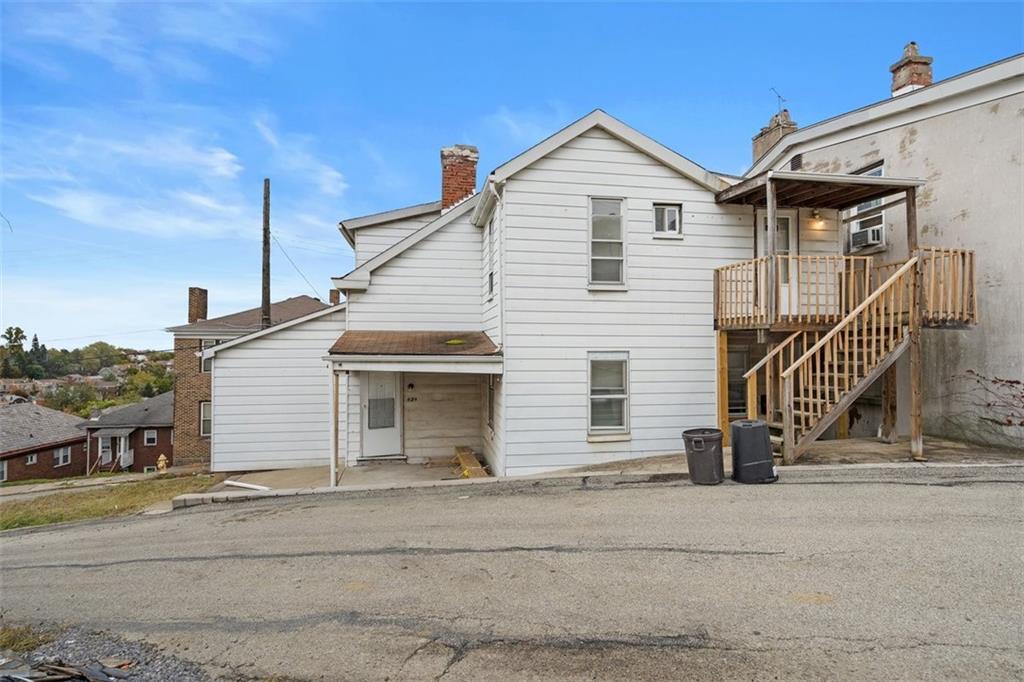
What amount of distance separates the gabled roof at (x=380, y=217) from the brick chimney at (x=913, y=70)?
1168 centimetres

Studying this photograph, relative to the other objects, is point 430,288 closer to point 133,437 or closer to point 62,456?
point 133,437

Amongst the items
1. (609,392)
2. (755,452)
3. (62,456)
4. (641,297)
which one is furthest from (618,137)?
(62,456)

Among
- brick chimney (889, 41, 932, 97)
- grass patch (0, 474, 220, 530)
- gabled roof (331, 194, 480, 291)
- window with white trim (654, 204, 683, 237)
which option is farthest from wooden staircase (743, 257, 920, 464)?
grass patch (0, 474, 220, 530)

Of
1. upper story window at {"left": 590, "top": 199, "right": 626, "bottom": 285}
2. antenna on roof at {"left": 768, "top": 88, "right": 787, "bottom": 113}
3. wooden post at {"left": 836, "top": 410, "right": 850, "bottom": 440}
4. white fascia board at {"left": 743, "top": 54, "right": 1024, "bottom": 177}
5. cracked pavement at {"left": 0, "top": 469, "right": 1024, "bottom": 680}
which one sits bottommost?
cracked pavement at {"left": 0, "top": 469, "right": 1024, "bottom": 680}

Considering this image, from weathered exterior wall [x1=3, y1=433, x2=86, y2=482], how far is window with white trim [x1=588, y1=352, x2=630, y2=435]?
34579 mm

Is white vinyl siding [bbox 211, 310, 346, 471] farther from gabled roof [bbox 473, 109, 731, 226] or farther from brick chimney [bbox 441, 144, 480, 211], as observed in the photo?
gabled roof [bbox 473, 109, 731, 226]

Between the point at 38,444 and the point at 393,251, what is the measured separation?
31.9 metres

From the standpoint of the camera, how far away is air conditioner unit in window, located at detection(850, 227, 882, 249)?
38.8 ft

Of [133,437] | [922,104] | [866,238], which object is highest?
[922,104]

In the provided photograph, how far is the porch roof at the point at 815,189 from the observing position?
29.2 feet

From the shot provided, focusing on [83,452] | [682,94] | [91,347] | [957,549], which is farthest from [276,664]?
[91,347]

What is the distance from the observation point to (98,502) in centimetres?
1121

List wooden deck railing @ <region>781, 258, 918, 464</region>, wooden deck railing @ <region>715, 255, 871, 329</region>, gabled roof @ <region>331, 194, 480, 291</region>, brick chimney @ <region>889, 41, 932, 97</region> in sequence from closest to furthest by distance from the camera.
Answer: wooden deck railing @ <region>781, 258, 918, 464</region>
wooden deck railing @ <region>715, 255, 871, 329</region>
brick chimney @ <region>889, 41, 932, 97</region>
gabled roof @ <region>331, 194, 480, 291</region>

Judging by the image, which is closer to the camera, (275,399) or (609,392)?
(609,392)
